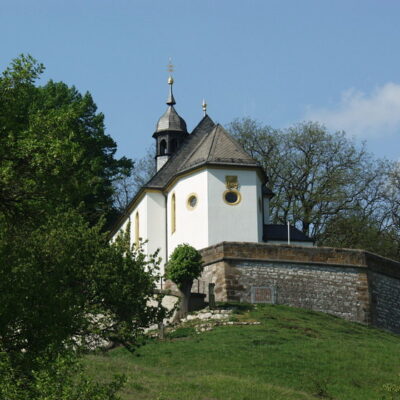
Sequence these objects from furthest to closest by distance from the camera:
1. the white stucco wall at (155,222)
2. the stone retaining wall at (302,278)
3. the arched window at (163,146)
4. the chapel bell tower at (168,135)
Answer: the arched window at (163,146), the chapel bell tower at (168,135), the white stucco wall at (155,222), the stone retaining wall at (302,278)

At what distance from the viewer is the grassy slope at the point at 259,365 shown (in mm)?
19969

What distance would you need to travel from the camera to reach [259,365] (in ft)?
75.4

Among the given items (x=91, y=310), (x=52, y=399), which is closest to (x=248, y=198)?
(x=91, y=310)

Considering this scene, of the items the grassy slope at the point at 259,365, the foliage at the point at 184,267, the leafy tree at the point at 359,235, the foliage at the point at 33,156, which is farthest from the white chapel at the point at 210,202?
the foliage at the point at 33,156

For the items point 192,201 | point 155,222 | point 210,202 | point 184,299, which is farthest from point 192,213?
point 184,299

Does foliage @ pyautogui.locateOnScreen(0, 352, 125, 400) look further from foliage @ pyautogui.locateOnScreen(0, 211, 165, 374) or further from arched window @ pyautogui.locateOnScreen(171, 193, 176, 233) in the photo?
arched window @ pyautogui.locateOnScreen(171, 193, 176, 233)

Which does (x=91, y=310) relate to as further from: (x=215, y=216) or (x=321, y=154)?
(x=321, y=154)

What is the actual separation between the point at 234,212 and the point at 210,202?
3.49 feet

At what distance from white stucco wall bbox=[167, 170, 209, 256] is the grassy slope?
8377 millimetres

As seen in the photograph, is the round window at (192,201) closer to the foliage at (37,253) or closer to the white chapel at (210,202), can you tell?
the white chapel at (210,202)

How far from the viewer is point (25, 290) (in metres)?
15.1

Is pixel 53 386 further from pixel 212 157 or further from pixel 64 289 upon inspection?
pixel 212 157

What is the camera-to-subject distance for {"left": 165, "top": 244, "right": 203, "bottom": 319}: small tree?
99.7ft

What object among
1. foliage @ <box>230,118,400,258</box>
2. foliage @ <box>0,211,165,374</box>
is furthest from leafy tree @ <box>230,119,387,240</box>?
foliage @ <box>0,211,165,374</box>
